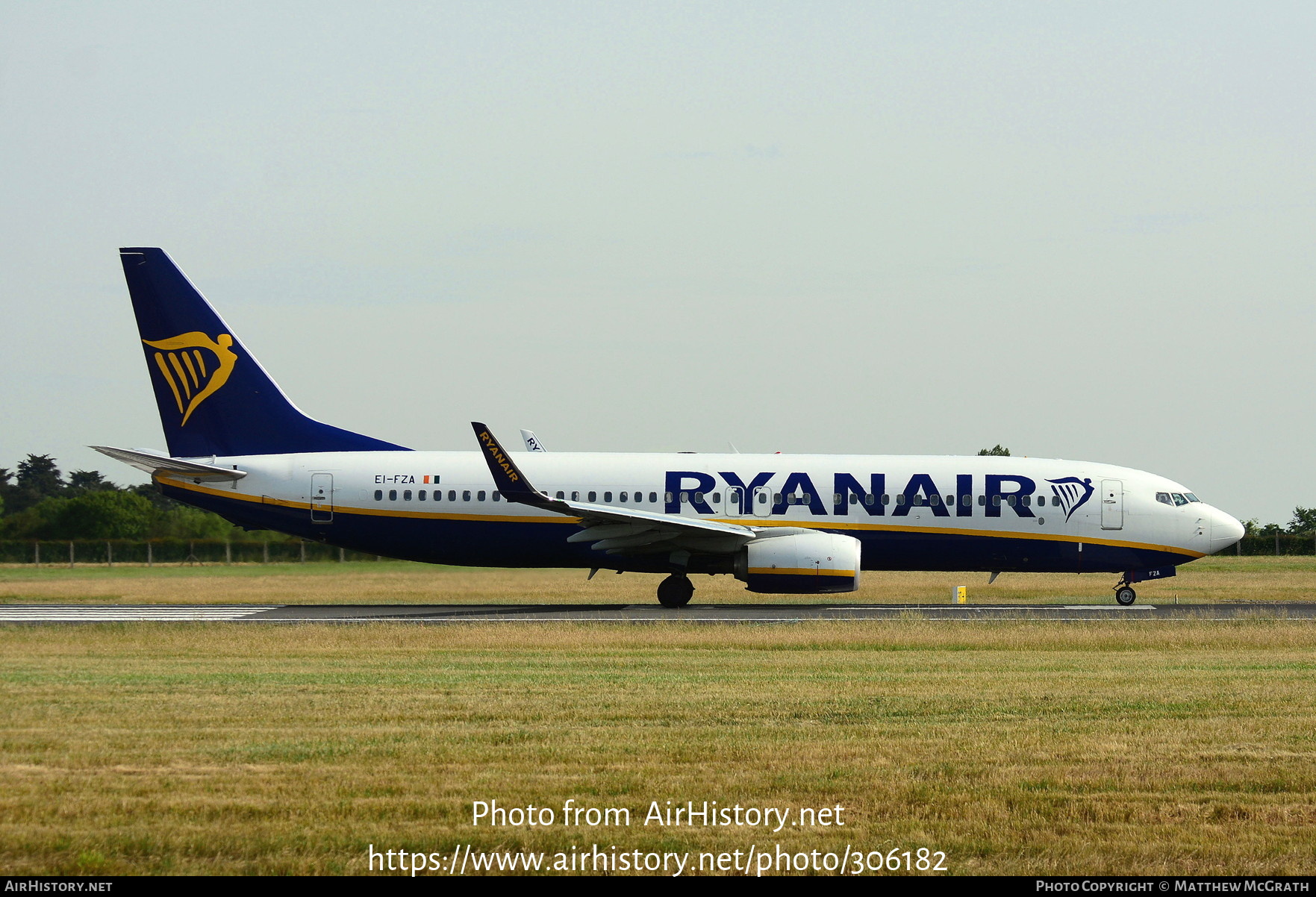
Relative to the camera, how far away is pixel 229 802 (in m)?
8.71

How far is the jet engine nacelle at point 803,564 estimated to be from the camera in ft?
93.8

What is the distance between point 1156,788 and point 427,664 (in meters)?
10.2

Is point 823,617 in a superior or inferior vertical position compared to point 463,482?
inferior

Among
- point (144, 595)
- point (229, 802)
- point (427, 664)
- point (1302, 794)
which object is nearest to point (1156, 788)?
point (1302, 794)

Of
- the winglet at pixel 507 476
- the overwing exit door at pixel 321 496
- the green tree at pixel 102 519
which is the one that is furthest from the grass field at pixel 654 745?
the green tree at pixel 102 519

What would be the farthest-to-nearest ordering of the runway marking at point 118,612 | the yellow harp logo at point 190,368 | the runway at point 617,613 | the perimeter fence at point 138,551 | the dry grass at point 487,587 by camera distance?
1. the perimeter fence at point 138,551
2. the dry grass at point 487,587
3. the yellow harp logo at point 190,368
4. the runway marking at point 118,612
5. the runway at point 617,613

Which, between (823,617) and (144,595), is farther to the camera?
(144,595)

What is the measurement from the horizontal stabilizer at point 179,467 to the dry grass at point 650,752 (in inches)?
468

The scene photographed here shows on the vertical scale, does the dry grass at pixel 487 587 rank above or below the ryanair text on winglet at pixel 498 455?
below

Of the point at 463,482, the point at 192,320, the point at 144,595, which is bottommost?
the point at 144,595

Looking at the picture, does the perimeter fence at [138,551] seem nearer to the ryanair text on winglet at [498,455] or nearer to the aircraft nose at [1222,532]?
the aircraft nose at [1222,532]

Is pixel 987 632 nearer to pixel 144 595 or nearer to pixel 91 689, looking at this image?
pixel 91 689

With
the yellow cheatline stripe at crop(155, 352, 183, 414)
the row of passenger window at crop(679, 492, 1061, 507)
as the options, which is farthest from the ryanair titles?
the yellow cheatline stripe at crop(155, 352, 183, 414)

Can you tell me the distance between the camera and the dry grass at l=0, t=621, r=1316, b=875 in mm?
8062
